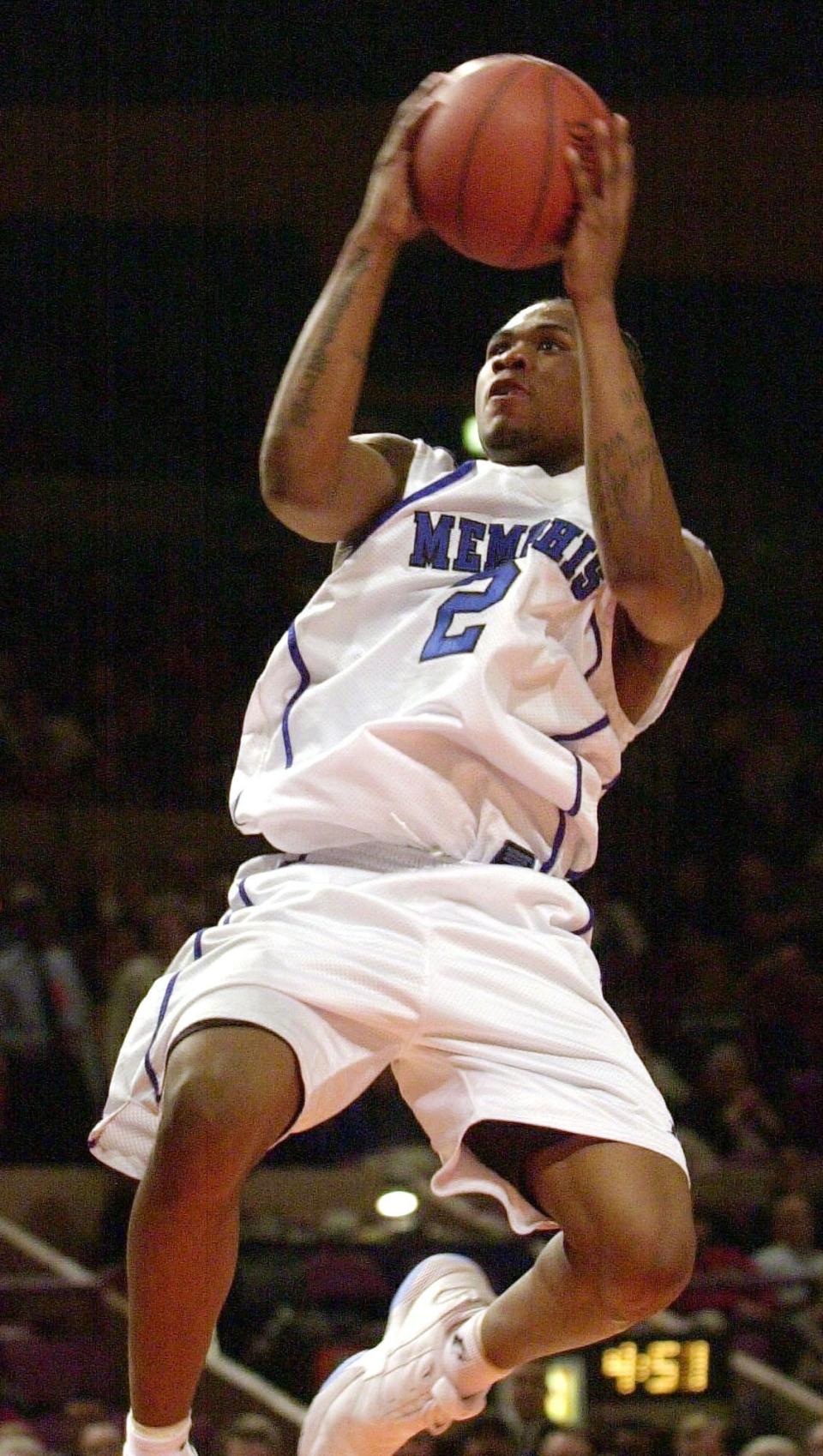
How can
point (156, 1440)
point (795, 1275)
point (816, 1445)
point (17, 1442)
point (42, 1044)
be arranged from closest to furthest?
1. point (156, 1440)
2. point (17, 1442)
3. point (816, 1445)
4. point (795, 1275)
5. point (42, 1044)

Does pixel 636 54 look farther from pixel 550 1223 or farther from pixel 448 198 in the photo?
pixel 550 1223

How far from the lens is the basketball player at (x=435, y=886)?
125 inches

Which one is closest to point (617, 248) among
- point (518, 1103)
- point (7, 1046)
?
point (518, 1103)

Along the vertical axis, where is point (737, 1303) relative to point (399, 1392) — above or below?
below

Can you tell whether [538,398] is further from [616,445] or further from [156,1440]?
[156,1440]

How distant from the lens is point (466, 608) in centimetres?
358

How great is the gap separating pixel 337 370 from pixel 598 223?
53 cm

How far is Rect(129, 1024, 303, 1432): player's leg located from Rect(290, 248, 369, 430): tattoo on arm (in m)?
1.03

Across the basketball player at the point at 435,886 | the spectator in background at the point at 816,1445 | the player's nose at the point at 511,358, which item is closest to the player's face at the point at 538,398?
the player's nose at the point at 511,358

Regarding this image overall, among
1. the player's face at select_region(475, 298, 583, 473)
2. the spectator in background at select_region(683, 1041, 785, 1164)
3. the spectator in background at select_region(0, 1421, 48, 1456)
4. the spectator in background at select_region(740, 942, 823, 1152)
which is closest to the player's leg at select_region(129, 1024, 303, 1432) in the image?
the player's face at select_region(475, 298, 583, 473)

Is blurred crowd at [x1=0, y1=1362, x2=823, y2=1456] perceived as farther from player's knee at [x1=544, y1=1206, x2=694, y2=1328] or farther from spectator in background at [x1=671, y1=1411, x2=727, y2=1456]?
player's knee at [x1=544, y1=1206, x2=694, y2=1328]

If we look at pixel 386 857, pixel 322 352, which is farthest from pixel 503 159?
pixel 386 857

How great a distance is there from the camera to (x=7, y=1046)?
29.2ft

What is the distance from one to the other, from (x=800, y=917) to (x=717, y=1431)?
200 inches
